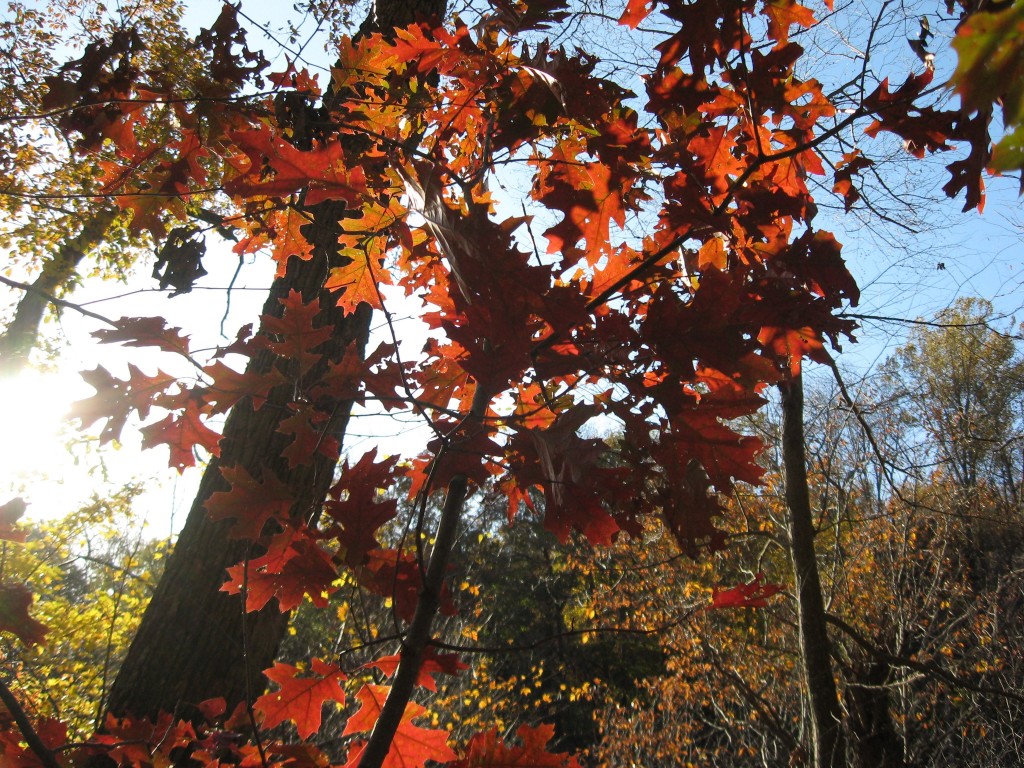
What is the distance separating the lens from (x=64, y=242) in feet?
26.5

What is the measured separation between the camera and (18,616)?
55.9 inches

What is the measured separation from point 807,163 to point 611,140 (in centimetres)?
59

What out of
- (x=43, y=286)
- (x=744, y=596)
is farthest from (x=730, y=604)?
(x=43, y=286)

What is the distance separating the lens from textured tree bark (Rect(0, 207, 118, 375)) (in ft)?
21.1

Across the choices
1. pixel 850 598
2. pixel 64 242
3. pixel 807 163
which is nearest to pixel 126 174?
pixel 807 163

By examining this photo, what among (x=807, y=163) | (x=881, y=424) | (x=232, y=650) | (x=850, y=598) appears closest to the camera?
(x=807, y=163)

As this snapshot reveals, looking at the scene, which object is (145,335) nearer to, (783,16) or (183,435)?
(183,435)

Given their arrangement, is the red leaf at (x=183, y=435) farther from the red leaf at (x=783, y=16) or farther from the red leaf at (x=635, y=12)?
the red leaf at (x=783, y=16)

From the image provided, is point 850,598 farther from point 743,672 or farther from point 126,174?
point 126,174

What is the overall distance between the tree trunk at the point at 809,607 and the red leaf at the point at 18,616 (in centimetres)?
308

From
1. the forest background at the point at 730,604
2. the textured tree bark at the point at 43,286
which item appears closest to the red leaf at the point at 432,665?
the forest background at the point at 730,604

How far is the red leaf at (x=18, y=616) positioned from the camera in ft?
4.53

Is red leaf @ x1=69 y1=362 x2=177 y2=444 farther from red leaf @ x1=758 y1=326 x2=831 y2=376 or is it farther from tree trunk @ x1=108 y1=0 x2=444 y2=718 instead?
red leaf @ x1=758 y1=326 x2=831 y2=376

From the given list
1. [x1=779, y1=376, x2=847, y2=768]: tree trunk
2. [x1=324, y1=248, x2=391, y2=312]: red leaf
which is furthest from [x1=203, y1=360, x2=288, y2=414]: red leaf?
[x1=779, y1=376, x2=847, y2=768]: tree trunk
